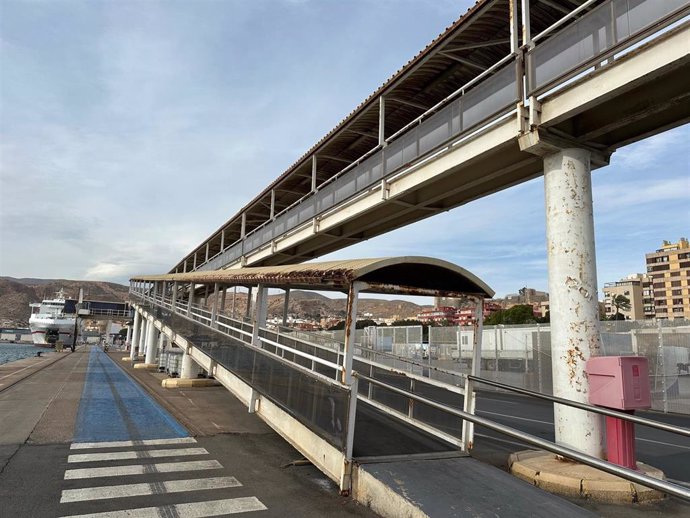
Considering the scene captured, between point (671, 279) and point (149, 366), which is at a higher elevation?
point (671, 279)

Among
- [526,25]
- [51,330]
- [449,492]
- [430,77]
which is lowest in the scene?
[51,330]

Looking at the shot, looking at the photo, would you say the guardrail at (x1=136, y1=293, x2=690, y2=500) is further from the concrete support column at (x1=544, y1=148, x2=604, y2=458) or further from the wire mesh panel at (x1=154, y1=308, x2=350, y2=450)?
the concrete support column at (x1=544, y1=148, x2=604, y2=458)

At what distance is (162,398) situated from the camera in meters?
14.5

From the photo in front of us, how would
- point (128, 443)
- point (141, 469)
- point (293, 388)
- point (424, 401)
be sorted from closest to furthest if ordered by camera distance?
point (424, 401) < point (141, 469) < point (293, 388) < point (128, 443)

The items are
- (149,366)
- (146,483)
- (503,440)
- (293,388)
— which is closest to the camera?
(146,483)

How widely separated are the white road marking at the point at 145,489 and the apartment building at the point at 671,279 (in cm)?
16743

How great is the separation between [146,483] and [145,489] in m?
0.25

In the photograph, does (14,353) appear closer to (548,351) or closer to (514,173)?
(548,351)

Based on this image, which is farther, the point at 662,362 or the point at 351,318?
the point at 662,362

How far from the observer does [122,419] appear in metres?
10.7

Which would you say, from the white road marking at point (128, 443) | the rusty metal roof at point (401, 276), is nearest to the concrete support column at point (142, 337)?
the white road marking at point (128, 443)

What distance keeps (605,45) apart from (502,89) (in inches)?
84.6

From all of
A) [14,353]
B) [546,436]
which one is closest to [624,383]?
[546,436]

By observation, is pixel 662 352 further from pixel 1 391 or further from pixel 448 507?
pixel 1 391
